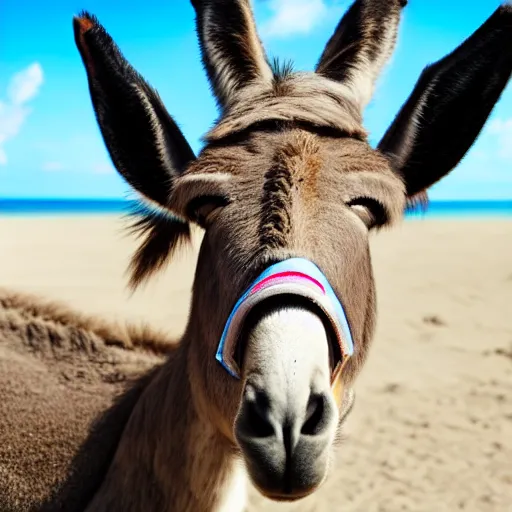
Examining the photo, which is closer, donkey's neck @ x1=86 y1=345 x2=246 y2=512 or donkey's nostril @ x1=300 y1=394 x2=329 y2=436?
donkey's nostril @ x1=300 y1=394 x2=329 y2=436

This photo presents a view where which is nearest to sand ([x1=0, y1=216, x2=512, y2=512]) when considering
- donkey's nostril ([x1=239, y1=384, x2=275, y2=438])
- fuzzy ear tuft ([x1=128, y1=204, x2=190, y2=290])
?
fuzzy ear tuft ([x1=128, y1=204, x2=190, y2=290])

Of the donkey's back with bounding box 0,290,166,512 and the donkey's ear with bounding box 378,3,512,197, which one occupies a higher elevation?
the donkey's ear with bounding box 378,3,512,197

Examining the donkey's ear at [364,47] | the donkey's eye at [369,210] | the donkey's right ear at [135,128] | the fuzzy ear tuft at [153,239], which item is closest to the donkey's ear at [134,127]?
the donkey's right ear at [135,128]

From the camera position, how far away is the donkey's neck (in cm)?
286

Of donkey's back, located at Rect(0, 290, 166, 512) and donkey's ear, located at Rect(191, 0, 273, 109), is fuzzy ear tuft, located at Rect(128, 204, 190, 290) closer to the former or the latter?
donkey's ear, located at Rect(191, 0, 273, 109)

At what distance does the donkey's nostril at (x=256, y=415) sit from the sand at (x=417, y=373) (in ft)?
4.52

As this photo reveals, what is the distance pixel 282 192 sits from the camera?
2.36m

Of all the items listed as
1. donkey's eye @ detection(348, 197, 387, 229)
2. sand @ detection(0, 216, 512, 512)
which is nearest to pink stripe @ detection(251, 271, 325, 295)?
donkey's eye @ detection(348, 197, 387, 229)

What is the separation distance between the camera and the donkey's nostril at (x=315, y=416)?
197 cm

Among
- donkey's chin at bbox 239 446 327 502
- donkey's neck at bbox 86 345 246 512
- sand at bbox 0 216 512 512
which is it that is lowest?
sand at bbox 0 216 512 512

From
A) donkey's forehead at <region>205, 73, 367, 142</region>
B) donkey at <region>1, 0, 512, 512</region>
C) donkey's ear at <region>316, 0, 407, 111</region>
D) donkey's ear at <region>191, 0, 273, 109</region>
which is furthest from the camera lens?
donkey's ear at <region>316, 0, 407, 111</region>

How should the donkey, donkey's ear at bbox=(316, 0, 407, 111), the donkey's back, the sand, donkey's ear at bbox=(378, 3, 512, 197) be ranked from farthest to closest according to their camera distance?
the sand → the donkey's back → donkey's ear at bbox=(316, 0, 407, 111) → donkey's ear at bbox=(378, 3, 512, 197) → the donkey

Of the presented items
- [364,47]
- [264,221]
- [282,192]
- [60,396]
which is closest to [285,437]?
[264,221]

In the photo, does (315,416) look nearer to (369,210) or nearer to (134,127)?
(369,210)
